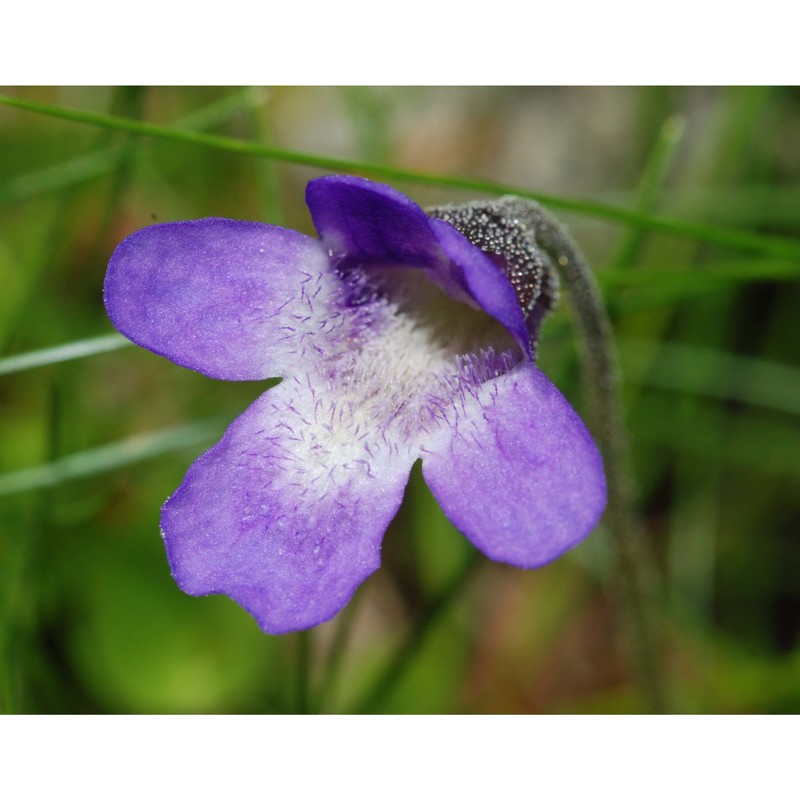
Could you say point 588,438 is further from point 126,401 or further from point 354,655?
point 126,401

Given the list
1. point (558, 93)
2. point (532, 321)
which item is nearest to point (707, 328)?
point (558, 93)

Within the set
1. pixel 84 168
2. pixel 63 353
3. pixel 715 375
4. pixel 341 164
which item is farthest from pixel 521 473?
pixel 715 375

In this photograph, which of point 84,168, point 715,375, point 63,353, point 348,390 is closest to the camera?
point 348,390

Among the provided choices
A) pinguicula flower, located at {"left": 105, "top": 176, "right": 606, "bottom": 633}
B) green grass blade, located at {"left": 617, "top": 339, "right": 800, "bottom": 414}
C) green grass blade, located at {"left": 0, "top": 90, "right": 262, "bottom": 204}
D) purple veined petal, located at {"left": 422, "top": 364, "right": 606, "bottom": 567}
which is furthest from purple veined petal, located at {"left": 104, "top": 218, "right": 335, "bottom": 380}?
green grass blade, located at {"left": 617, "top": 339, "right": 800, "bottom": 414}

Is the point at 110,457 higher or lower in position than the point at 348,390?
lower

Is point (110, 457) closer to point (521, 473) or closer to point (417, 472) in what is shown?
point (417, 472)

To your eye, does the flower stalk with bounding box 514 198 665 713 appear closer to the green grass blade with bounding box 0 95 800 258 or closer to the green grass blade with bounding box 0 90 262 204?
the green grass blade with bounding box 0 95 800 258
